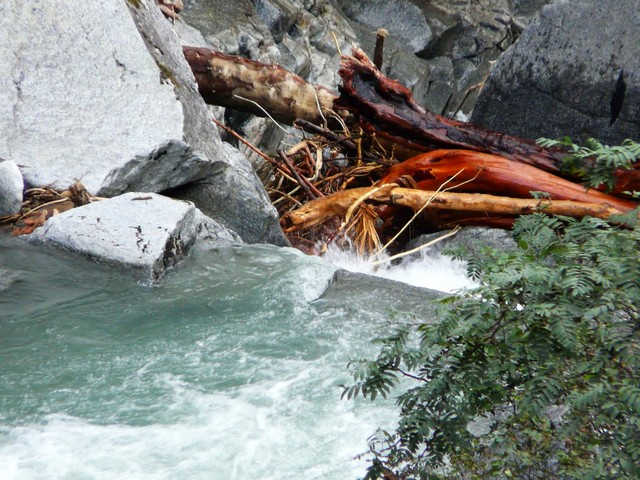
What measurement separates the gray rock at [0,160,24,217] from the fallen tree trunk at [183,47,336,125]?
2682 millimetres

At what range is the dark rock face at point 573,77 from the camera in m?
6.30

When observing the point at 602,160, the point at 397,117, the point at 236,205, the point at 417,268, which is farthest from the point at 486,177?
the point at 602,160

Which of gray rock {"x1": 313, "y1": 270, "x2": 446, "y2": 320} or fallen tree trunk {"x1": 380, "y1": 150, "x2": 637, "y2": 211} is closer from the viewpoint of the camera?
gray rock {"x1": 313, "y1": 270, "x2": 446, "y2": 320}

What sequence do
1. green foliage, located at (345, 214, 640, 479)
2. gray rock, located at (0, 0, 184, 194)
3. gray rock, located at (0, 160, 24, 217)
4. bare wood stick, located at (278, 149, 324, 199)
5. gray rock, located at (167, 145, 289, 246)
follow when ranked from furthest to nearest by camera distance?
bare wood stick, located at (278, 149, 324, 199)
gray rock, located at (167, 145, 289, 246)
gray rock, located at (0, 0, 184, 194)
gray rock, located at (0, 160, 24, 217)
green foliage, located at (345, 214, 640, 479)

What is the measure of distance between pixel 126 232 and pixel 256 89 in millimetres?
3169

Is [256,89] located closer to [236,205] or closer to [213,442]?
[236,205]

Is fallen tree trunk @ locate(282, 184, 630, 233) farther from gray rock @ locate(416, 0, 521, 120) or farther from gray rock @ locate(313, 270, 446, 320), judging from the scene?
gray rock @ locate(416, 0, 521, 120)

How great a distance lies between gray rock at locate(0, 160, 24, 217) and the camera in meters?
4.52

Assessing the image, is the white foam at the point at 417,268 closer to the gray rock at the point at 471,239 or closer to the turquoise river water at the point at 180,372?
the gray rock at the point at 471,239

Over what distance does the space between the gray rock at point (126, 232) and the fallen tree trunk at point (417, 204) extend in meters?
1.77

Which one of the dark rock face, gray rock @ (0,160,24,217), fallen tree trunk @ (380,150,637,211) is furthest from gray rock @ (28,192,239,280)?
the dark rock face

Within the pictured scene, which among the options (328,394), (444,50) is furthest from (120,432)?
(444,50)

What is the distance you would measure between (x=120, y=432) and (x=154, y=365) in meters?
0.54

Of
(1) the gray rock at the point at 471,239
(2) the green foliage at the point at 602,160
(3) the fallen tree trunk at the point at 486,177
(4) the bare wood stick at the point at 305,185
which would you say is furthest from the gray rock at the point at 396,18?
(2) the green foliage at the point at 602,160
